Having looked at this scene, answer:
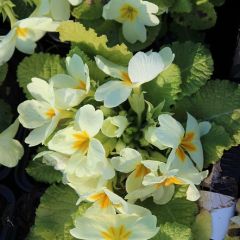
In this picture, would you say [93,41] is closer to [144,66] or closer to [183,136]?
[144,66]

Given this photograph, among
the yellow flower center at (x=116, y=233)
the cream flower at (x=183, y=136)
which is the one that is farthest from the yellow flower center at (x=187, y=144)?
the yellow flower center at (x=116, y=233)

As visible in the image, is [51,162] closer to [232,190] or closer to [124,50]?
[124,50]

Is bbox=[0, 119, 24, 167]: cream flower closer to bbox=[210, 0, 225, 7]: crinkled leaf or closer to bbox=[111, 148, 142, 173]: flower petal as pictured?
bbox=[111, 148, 142, 173]: flower petal

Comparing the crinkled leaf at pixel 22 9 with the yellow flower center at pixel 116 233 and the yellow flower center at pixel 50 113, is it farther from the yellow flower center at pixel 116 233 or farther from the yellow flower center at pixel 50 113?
the yellow flower center at pixel 116 233

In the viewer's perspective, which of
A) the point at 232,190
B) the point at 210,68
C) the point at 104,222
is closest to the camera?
the point at 104,222

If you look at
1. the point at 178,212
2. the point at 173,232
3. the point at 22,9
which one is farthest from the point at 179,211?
the point at 22,9

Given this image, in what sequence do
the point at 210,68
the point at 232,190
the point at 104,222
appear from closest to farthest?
the point at 104,222
the point at 210,68
the point at 232,190

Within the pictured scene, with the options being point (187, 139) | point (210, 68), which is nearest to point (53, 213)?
point (187, 139)
